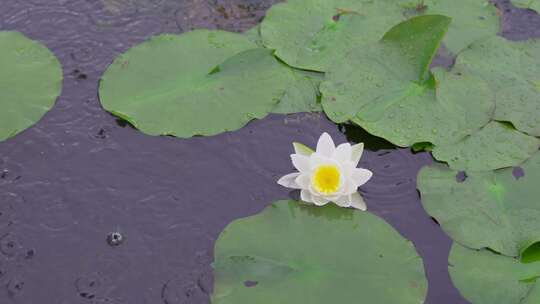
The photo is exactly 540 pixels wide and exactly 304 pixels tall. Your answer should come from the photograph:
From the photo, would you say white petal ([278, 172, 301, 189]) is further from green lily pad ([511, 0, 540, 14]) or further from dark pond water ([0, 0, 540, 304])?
green lily pad ([511, 0, 540, 14])

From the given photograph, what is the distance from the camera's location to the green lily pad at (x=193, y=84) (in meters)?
3.54

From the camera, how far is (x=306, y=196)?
317cm

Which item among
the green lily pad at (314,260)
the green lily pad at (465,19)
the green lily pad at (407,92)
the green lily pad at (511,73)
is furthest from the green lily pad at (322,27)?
the green lily pad at (314,260)

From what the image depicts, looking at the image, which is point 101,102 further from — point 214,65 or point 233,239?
point 233,239

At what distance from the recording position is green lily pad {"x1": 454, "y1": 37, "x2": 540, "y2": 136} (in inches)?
137

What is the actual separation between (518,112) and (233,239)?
5.52 feet

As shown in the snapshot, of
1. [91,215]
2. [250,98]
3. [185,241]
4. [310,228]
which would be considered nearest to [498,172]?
[310,228]

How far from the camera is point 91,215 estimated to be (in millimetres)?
3238

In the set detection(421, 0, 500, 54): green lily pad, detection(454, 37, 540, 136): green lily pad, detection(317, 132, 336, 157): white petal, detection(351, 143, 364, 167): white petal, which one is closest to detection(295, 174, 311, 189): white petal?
detection(317, 132, 336, 157): white petal

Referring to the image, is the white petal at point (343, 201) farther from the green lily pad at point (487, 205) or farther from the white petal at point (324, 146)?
the green lily pad at point (487, 205)

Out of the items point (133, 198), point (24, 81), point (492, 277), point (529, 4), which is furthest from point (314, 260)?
point (529, 4)

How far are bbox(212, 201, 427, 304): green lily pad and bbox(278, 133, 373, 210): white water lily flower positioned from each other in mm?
61

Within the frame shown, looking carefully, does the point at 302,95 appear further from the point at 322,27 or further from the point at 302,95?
the point at 322,27

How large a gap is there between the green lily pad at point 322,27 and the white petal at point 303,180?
0.81 metres
